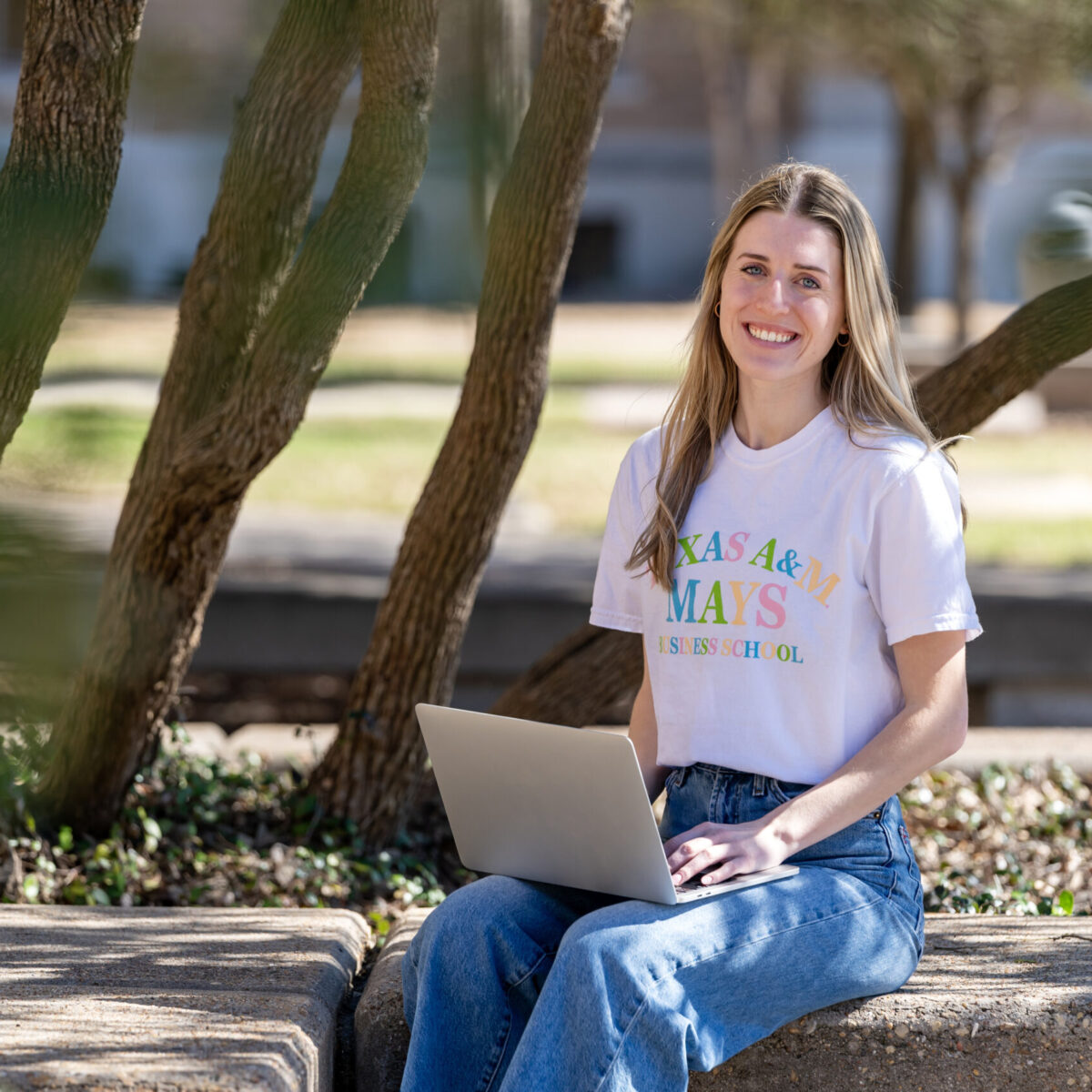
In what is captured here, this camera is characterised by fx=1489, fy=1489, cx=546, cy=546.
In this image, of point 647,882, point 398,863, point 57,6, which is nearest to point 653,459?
point 647,882

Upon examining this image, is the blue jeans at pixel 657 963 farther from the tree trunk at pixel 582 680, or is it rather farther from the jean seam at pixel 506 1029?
the tree trunk at pixel 582 680

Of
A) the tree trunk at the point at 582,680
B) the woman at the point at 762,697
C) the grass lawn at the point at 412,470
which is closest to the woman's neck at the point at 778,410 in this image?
the woman at the point at 762,697

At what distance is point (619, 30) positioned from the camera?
10.3 feet

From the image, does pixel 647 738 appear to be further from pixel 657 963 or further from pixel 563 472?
pixel 563 472

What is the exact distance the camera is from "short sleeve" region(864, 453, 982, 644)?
2.08 metres

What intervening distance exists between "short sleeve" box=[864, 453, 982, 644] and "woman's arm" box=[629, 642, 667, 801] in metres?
0.44

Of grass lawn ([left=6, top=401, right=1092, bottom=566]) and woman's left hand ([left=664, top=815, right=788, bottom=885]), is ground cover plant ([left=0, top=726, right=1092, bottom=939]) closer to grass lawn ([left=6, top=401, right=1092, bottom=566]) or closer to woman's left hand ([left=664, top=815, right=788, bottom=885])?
woman's left hand ([left=664, top=815, right=788, bottom=885])

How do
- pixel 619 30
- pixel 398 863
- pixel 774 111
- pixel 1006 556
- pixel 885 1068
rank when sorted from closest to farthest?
1. pixel 885 1068
2. pixel 619 30
3. pixel 398 863
4. pixel 1006 556
5. pixel 774 111

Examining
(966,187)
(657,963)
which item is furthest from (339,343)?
(966,187)

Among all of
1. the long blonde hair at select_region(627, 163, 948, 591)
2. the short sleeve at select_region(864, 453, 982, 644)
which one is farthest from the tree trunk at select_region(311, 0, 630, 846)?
the short sleeve at select_region(864, 453, 982, 644)

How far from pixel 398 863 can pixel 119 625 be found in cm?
197

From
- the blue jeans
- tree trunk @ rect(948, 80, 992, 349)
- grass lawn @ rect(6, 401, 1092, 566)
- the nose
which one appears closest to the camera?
the blue jeans

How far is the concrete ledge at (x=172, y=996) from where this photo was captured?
1.87 meters

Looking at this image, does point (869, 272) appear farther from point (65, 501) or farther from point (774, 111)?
point (774, 111)
